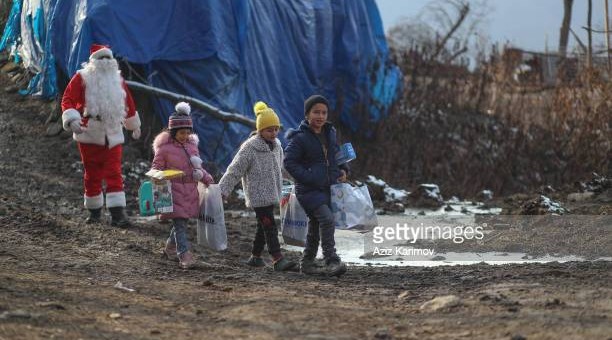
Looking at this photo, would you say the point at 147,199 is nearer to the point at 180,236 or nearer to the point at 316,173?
the point at 180,236

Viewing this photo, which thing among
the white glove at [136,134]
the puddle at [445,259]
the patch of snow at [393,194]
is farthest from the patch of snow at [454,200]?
the white glove at [136,134]

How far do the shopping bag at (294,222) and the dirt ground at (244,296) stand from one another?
0.40 meters

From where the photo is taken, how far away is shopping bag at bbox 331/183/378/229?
24.4 feet

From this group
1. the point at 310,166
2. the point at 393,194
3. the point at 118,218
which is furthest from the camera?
the point at 393,194

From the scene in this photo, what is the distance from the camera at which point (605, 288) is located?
6102mm

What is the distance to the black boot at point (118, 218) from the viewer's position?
367 inches

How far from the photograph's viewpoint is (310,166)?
24.4 ft

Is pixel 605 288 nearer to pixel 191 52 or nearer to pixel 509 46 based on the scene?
pixel 191 52

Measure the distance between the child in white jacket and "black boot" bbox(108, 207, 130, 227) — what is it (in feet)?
6.72

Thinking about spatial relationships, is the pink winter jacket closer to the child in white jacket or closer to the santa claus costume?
the child in white jacket

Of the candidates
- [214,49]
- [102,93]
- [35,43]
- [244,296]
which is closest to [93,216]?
[102,93]

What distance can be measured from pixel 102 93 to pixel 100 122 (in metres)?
0.27

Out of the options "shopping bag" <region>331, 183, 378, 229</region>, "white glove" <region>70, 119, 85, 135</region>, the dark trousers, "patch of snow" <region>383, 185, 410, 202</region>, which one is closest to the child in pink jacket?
the dark trousers

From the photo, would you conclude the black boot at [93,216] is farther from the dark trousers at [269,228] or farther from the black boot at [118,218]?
the dark trousers at [269,228]
